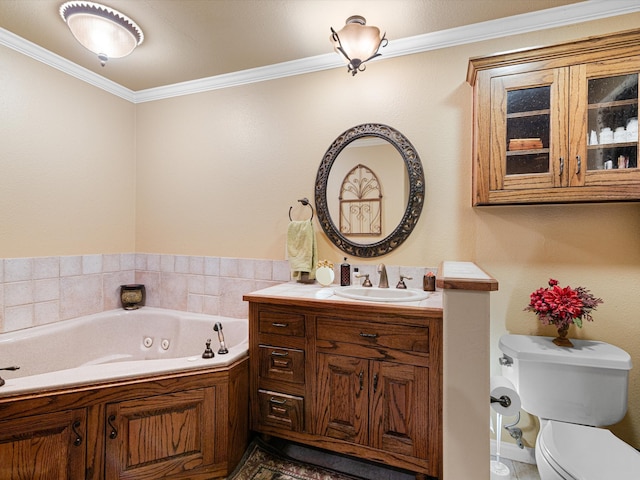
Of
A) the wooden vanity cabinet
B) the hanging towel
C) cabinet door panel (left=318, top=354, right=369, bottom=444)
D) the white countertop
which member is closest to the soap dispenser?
the white countertop

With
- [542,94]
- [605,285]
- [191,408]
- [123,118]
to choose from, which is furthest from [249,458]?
[123,118]

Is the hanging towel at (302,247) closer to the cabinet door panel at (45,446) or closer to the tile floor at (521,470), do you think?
the cabinet door panel at (45,446)

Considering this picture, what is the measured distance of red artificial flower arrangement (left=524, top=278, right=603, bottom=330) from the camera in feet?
5.16

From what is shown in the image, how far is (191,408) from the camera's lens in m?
1.66

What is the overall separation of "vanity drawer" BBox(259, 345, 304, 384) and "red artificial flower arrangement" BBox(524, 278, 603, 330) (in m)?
1.29

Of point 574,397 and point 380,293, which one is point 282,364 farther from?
point 574,397

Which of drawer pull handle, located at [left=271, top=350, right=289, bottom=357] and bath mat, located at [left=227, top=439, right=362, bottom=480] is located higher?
drawer pull handle, located at [left=271, top=350, right=289, bottom=357]

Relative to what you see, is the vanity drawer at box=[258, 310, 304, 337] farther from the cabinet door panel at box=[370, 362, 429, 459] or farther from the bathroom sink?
the cabinet door panel at box=[370, 362, 429, 459]

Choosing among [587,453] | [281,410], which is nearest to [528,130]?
[587,453]

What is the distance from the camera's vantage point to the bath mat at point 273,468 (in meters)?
1.75

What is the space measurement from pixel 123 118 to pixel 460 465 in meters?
3.36

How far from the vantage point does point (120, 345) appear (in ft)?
8.36

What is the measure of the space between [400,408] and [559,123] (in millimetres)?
1657

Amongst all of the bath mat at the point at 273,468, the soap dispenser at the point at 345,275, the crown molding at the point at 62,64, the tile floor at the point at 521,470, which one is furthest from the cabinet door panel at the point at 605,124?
the crown molding at the point at 62,64
